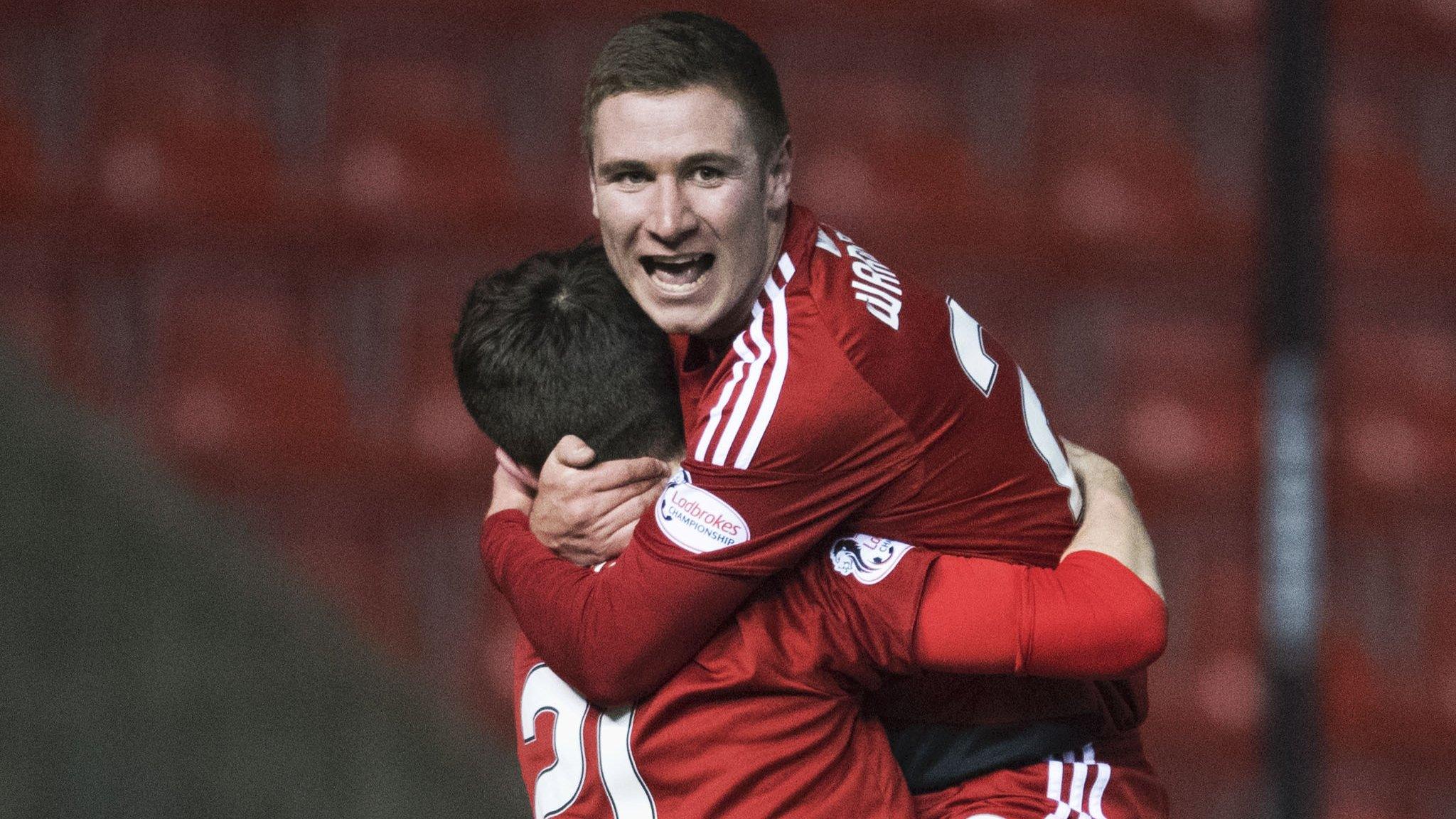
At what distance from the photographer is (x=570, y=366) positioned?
1.68 metres

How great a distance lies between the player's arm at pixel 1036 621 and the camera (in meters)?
1.50

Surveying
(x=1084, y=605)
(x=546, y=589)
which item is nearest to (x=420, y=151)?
(x=546, y=589)

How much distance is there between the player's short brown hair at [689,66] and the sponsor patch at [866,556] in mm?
430

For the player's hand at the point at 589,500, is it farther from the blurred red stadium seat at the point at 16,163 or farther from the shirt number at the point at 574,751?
the blurred red stadium seat at the point at 16,163

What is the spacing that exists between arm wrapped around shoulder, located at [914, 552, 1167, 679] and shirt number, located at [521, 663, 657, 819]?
13.2 inches

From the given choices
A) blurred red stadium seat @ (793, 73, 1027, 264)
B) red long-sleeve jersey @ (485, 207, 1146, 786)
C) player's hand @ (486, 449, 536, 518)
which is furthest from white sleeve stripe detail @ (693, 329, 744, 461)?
blurred red stadium seat @ (793, 73, 1027, 264)

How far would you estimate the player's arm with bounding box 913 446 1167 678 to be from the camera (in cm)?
150

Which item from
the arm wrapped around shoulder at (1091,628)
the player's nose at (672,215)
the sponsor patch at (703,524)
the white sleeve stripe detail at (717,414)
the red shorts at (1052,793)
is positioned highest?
the player's nose at (672,215)

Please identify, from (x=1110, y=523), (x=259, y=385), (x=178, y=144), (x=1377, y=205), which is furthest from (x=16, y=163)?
(x=1377, y=205)

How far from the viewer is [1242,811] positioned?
3.20 meters

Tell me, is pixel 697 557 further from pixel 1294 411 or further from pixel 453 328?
pixel 1294 411

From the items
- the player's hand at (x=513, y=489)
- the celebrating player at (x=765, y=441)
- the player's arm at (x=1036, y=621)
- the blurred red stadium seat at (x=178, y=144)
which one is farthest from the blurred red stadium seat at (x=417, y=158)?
the player's arm at (x=1036, y=621)

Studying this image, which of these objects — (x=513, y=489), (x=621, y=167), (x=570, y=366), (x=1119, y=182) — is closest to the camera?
(x=621, y=167)

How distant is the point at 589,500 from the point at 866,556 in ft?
1.06
